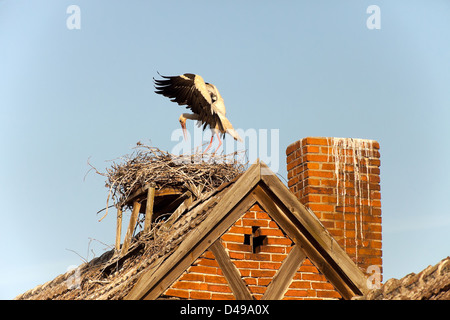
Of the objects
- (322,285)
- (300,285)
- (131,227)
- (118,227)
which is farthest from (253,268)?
(118,227)

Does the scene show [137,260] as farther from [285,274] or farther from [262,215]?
[285,274]

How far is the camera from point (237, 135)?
11289 millimetres

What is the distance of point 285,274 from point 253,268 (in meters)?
0.35

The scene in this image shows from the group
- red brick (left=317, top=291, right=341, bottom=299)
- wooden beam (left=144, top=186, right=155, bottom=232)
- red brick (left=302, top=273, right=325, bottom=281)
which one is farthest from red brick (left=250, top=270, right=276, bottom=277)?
wooden beam (left=144, top=186, right=155, bottom=232)

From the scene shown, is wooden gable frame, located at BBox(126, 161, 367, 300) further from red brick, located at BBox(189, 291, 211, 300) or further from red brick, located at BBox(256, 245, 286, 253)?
red brick, located at BBox(189, 291, 211, 300)

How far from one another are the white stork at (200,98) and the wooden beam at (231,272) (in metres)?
3.96

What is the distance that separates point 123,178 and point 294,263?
2.87m

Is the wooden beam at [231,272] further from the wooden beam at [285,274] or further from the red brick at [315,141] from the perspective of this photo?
the red brick at [315,141]

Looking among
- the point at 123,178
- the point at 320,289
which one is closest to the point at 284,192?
the point at 320,289

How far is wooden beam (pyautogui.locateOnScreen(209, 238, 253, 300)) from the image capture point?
7.36 meters

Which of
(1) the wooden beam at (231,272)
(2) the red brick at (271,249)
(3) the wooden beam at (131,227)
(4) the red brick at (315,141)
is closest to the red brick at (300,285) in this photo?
(2) the red brick at (271,249)

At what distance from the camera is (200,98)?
11469 mm

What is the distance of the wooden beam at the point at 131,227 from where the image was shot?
8.88 m
